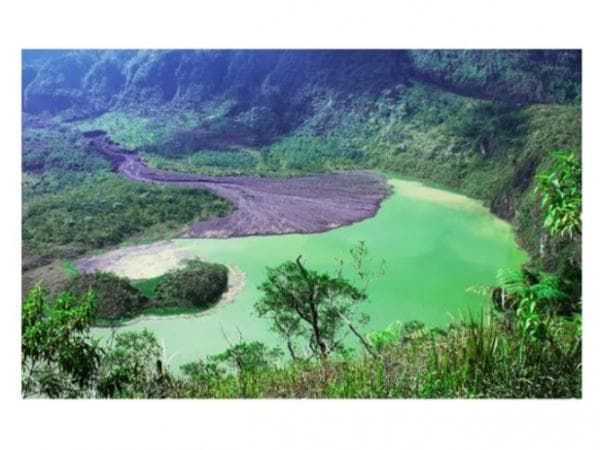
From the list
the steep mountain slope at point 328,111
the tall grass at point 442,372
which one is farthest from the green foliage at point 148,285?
the steep mountain slope at point 328,111

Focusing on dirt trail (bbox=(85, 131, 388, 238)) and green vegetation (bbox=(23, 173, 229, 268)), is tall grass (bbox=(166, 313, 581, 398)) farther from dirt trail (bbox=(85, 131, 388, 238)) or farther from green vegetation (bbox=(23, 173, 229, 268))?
green vegetation (bbox=(23, 173, 229, 268))

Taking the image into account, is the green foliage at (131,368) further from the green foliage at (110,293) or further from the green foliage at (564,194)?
the green foliage at (564,194)

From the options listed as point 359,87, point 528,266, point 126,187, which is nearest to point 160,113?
point 126,187

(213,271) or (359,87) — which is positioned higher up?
(359,87)

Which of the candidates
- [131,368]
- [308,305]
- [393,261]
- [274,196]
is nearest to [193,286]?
[131,368]

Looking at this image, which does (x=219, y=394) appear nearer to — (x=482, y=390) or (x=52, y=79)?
(x=482, y=390)

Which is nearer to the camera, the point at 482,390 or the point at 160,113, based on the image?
the point at 482,390

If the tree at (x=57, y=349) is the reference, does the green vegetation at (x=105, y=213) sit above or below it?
above
